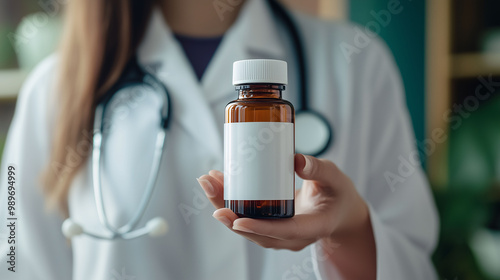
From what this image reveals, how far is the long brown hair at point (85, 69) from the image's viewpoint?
69 cm

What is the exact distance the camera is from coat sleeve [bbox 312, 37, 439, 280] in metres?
0.73

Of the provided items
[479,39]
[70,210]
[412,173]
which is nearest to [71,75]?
[70,210]

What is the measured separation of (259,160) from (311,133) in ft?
0.94

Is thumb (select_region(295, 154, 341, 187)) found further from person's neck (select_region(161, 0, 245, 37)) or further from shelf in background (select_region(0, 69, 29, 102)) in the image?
shelf in background (select_region(0, 69, 29, 102))

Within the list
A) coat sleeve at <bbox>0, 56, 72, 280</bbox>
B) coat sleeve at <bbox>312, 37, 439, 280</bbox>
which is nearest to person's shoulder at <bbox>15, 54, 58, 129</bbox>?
coat sleeve at <bbox>0, 56, 72, 280</bbox>

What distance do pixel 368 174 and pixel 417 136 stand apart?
112 mm

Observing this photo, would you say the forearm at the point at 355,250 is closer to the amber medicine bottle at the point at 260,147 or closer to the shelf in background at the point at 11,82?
the amber medicine bottle at the point at 260,147

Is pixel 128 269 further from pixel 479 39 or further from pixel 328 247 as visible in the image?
pixel 479 39

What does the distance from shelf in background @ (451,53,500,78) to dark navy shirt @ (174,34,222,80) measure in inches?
15.5

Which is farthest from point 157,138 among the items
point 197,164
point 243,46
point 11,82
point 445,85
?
point 445,85

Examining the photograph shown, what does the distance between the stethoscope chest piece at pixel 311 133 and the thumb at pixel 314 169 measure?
21cm

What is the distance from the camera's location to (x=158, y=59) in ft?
2.31

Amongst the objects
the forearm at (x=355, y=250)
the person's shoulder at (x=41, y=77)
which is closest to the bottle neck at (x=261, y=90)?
the forearm at (x=355, y=250)

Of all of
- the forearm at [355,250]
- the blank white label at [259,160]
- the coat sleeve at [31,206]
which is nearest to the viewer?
the blank white label at [259,160]
